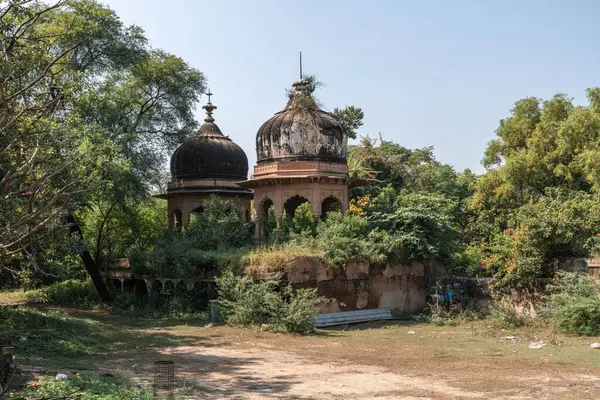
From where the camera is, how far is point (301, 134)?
2052 cm

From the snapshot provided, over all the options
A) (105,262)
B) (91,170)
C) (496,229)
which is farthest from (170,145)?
(496,229)

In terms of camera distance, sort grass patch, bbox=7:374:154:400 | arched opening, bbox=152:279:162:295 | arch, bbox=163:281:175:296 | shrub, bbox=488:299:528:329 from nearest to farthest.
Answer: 1. grass patch, bbox=7:374:154:400
2. shrub, bbox=488:299:528:329
3. arch, bbox=163:281:175:296
4. arched opening, bbox=152:279:162:295

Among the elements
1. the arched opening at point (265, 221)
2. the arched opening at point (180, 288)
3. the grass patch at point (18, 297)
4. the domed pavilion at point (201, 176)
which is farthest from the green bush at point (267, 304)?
the grass patch at point (18, 297)

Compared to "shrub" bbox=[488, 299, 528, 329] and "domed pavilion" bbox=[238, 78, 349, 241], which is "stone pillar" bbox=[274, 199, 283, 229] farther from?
"shrub" bbox=[488, 299, 528, 329]

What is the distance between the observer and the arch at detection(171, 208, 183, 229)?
1027 inches

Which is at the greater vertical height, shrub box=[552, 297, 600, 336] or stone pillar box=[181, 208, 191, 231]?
stone pillar box=[181, 208, 191, 231]

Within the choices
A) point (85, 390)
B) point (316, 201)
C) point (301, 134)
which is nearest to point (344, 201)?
point (316, 201)

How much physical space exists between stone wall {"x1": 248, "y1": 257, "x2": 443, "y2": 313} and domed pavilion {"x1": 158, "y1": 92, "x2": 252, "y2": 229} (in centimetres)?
789

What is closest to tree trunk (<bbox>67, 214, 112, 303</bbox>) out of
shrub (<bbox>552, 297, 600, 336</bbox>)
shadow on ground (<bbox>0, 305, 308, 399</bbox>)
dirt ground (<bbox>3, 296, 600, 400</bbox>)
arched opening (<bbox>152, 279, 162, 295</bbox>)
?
arched opening (<bbox>152, 279, 162, 295</bbox>)

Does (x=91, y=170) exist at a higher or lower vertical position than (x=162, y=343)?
higher

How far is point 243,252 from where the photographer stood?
1834 cm

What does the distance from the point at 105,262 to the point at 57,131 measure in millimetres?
14155

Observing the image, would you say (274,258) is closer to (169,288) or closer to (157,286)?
(169,288)

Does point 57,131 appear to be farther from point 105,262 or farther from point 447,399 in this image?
point 105,262
